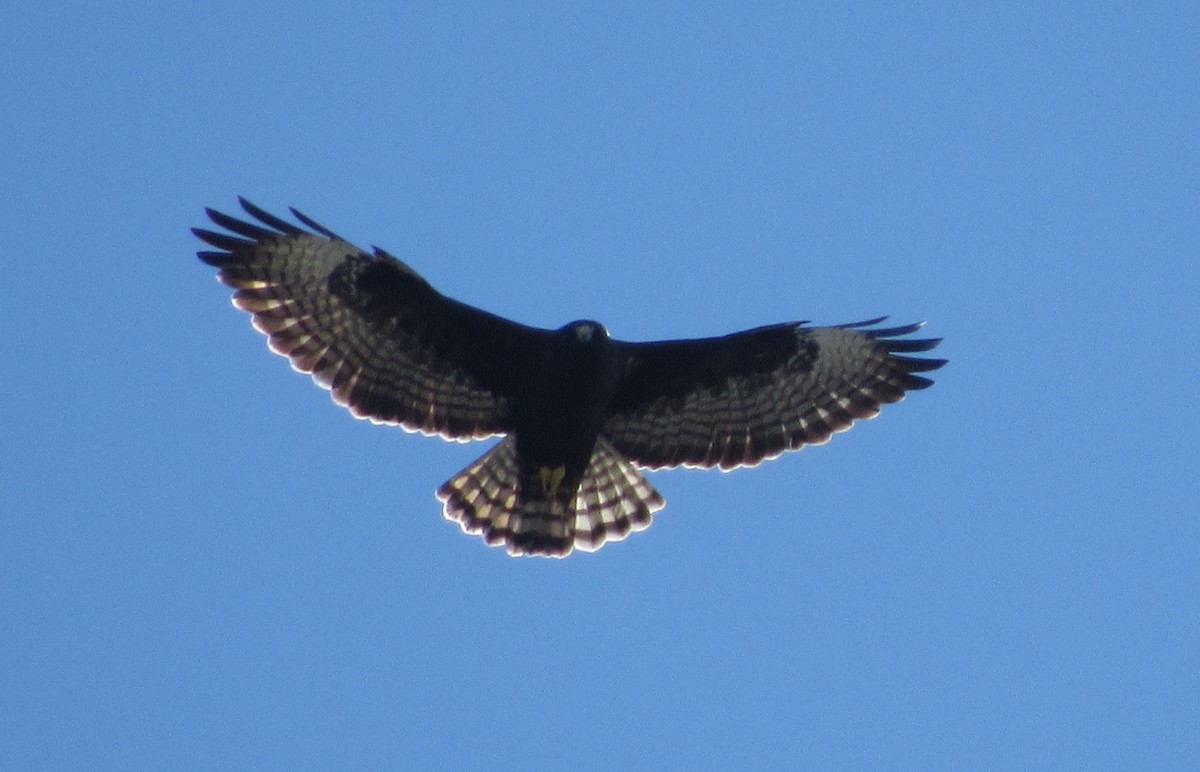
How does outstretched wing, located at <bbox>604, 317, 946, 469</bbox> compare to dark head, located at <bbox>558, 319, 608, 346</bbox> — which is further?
outstretched wing, located at <bbox>604, 317, 946, 469</bbox>

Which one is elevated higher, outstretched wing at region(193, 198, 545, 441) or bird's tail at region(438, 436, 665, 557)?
outstretched wing at region(193, 198, 545, 441)

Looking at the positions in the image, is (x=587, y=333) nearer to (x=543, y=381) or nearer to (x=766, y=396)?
(x=543, y=381)

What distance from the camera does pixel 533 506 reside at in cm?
1428

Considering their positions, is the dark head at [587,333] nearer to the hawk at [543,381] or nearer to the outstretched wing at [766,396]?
the hawk at [543,381]

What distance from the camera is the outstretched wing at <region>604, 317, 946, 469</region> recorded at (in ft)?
46.8

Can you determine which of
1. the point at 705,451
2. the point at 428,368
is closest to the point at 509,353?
the point at 428,368

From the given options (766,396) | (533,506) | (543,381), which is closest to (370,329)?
(543,381)

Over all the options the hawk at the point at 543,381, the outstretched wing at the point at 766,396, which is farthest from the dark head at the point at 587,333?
the outstretched wing at the point at 766,396

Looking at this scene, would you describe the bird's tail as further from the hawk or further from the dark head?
the dark head

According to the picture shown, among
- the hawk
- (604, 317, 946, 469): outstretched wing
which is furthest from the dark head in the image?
(604, 317, 946, 469): outstretched wing

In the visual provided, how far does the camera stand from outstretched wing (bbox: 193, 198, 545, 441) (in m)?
13.6

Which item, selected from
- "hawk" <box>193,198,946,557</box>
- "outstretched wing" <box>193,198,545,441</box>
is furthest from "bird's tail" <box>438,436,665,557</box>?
"outstretched wing" <box>193,198,545,441</box>

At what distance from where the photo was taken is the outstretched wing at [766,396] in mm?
14258

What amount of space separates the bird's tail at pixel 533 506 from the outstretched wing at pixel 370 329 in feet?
1.66
